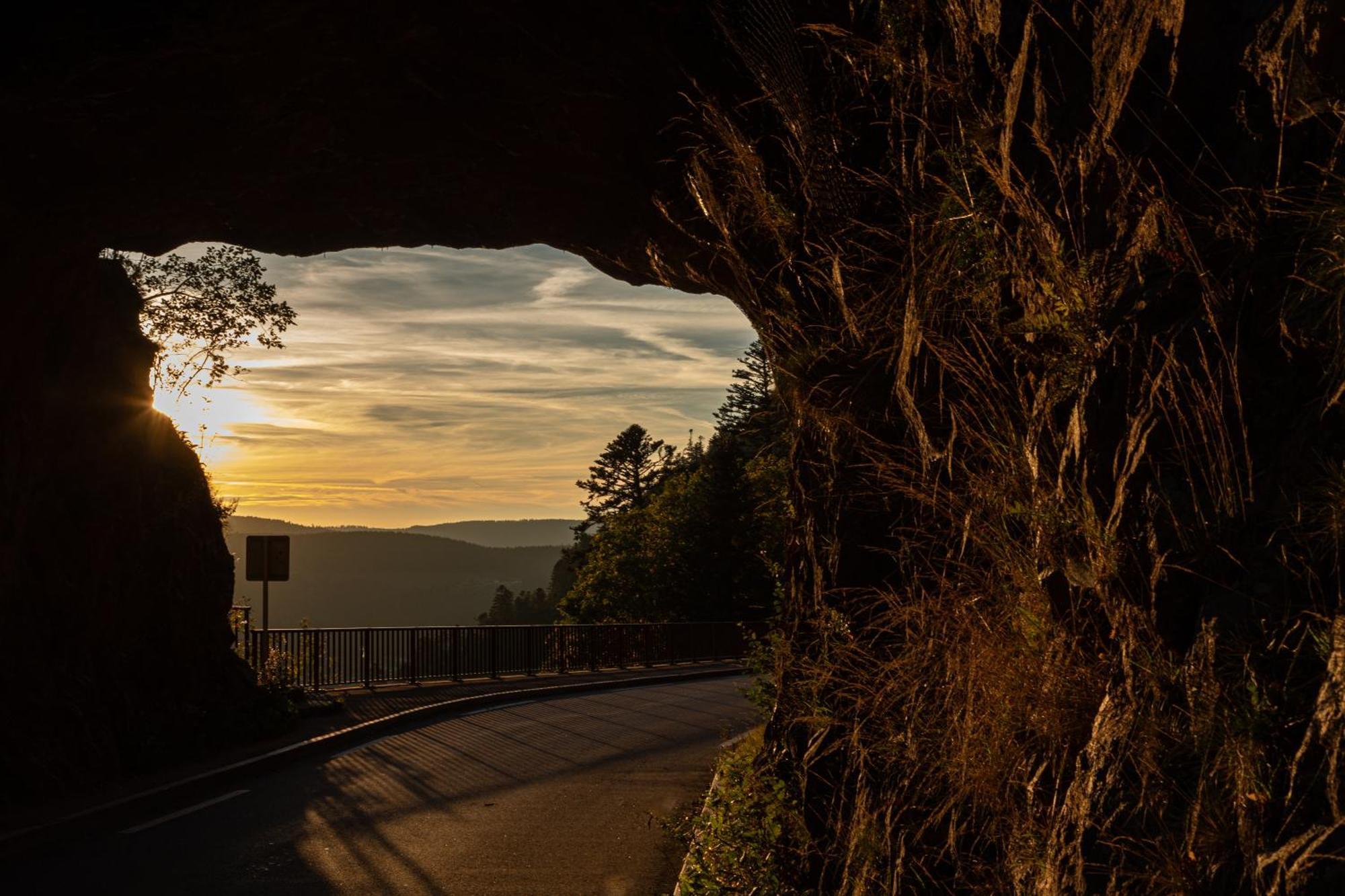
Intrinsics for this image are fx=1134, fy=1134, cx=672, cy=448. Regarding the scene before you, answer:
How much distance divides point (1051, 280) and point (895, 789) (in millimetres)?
2052

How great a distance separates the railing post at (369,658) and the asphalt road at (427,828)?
6.41 metres

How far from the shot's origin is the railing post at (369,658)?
73.8 feet

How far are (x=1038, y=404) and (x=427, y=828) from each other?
7662 millimetres

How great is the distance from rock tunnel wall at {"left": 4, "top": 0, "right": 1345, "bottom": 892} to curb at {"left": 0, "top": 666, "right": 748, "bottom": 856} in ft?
19.3

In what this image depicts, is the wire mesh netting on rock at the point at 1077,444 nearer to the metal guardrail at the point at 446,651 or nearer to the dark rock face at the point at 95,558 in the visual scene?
the dark rock face at the point at 95,558

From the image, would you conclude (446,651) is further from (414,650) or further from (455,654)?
(414,650)

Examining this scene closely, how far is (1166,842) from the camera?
288 cm

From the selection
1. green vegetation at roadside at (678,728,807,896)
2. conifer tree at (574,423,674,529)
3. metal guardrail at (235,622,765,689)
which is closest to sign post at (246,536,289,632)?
metal guardrail at (235,622,765,689)

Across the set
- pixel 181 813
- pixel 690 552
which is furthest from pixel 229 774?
pixel 690 552

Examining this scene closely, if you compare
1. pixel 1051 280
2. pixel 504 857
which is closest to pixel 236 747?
pixel 504 857

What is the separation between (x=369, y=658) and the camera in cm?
2269

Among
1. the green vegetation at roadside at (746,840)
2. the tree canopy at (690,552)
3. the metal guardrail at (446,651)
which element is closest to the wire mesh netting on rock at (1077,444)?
the green vegetation at roadside at (746,840)

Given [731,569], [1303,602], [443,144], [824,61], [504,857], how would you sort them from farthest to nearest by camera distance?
1. [731,569]
2. [443,144]
3. [504,857]
4. [824,61]
5. [1303,602]

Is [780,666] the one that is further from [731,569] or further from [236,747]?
[731,569]
